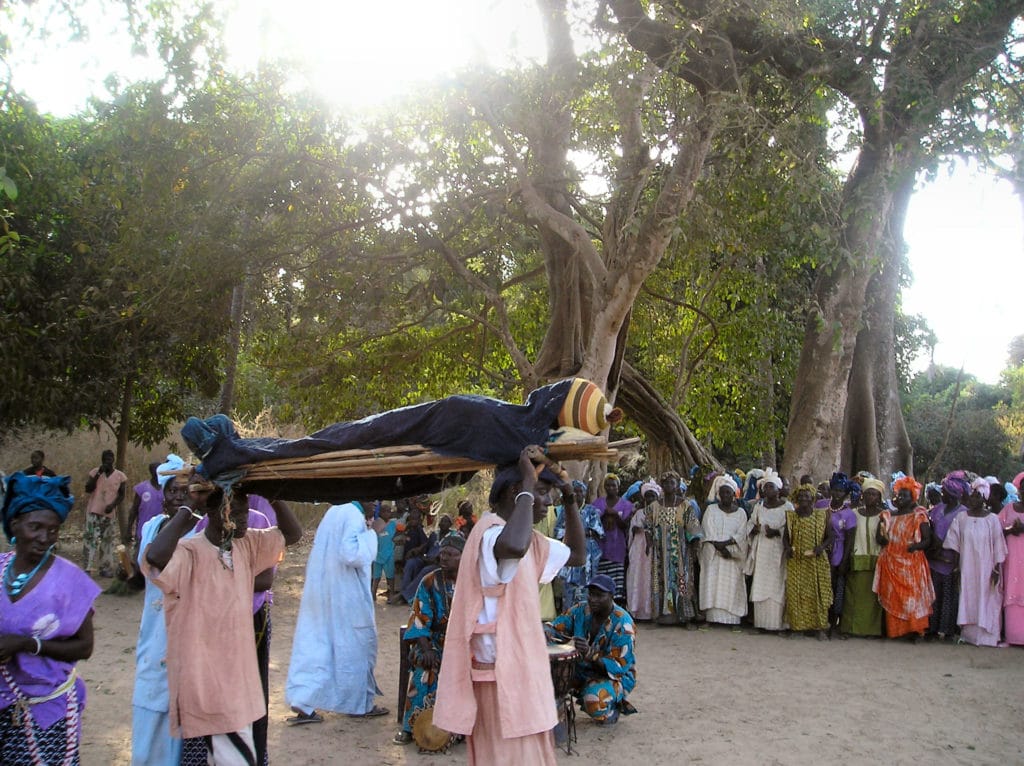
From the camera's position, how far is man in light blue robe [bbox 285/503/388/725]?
7156mm

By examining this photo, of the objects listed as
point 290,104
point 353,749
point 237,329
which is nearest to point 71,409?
point 237,329

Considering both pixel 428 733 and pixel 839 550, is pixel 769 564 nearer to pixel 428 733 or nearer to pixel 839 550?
pixel 839 550

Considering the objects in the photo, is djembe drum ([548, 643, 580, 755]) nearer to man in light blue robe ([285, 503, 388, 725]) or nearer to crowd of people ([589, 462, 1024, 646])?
man in light blue robe ([285, 503, 388, 725])

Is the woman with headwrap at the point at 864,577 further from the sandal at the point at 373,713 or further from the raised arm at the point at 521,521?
the raised arm at the point at 521,521

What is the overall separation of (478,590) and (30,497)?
1842mm

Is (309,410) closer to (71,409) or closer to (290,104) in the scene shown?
(71,409)

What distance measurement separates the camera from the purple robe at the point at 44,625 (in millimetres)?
3734

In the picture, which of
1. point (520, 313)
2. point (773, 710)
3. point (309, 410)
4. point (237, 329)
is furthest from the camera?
point (520, 313)

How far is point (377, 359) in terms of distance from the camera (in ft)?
50.0

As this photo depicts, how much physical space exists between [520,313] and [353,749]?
11045 mm

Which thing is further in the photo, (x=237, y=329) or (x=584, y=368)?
(x=237, y=329)

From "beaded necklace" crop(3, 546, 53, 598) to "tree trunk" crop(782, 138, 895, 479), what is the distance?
10397mm

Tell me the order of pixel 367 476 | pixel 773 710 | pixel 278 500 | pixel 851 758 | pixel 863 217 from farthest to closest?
pixel 863 217 < pixel 773 710 < pixel 851 758 < pixel 278 500 < pixel 367 476

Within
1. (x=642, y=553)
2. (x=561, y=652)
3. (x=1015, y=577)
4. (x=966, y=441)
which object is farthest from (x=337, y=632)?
(x=966, y=441)
